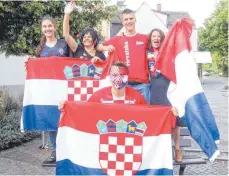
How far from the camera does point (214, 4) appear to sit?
2783 inches

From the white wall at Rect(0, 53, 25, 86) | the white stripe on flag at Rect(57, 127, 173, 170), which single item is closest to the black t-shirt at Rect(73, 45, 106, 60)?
the white stripe on flag at Rect(57, 127, 173, 170)

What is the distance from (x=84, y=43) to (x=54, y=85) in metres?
1.02

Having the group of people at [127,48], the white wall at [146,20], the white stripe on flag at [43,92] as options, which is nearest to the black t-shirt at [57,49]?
the group of people at [127,48]

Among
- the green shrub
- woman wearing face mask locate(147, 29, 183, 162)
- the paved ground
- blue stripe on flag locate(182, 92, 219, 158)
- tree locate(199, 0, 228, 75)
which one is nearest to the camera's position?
blue stripe on flag locate(182, 92, 219, 158)

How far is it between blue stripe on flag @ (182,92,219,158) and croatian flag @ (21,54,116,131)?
1382 millimetres

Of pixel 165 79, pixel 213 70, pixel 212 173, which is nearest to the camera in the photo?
pixel 165 79

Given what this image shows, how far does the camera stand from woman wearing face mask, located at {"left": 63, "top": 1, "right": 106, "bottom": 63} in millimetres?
5855

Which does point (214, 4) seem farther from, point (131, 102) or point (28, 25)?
point (131, 102)

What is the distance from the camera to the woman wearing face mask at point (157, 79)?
5.88m

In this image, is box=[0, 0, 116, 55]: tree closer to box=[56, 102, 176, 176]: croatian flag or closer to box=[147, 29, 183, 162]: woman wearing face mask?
box=[147, 29, 183, 162]: woman wearing face mask

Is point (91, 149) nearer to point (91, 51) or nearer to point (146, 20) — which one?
point (91, 51)

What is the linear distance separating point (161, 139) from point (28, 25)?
23.9 feet

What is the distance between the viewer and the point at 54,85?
655 centimetres

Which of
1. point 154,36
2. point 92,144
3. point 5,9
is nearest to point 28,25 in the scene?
point 5,9
